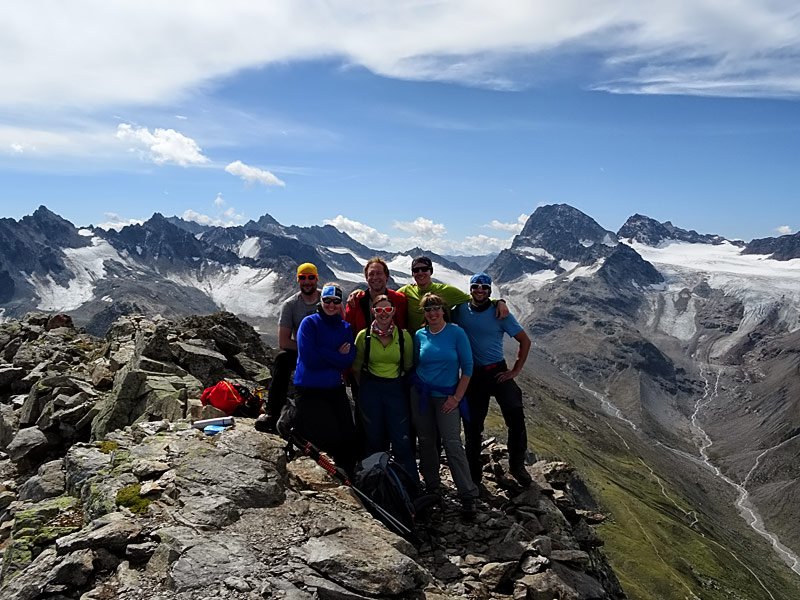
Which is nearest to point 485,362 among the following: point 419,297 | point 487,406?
point 487,406

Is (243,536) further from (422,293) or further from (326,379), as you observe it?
(422,293)

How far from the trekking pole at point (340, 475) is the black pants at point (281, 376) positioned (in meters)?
1.44

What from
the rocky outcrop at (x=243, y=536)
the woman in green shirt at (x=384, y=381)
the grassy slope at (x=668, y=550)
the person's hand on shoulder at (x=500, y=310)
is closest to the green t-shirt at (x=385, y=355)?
the woman in green shirt at (x=384, y=381)

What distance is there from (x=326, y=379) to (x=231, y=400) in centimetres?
485

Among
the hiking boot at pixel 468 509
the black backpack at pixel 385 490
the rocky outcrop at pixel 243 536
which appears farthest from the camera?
the hiking boot at pixel 468 509

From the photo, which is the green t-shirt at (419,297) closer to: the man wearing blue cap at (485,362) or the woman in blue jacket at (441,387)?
the man wearing blue cap at (485,362)

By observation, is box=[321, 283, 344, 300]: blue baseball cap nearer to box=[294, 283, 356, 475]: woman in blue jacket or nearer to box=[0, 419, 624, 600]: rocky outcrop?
box=[294, 283, 356, 475]: woman in blue jacket

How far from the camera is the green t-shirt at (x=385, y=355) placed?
14594 mm

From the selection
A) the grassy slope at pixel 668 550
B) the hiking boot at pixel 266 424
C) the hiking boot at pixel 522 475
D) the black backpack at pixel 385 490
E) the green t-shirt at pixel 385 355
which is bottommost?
the grassy slope at pixel 668 550

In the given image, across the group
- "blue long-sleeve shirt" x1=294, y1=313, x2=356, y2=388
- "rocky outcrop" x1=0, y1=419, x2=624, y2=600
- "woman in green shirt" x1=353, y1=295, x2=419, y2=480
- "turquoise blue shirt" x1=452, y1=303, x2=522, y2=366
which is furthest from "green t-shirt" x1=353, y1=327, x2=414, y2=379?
"rocky outcrop" x1=0, y1=419, x2=624, y2=600

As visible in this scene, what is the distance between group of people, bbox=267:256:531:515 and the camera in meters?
14.5

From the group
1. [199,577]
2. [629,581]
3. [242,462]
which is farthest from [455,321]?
[629,581]

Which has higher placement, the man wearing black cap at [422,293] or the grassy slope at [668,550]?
the man wearing black cap at [422,293]

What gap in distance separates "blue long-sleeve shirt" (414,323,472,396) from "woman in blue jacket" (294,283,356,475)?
1.91 metres
